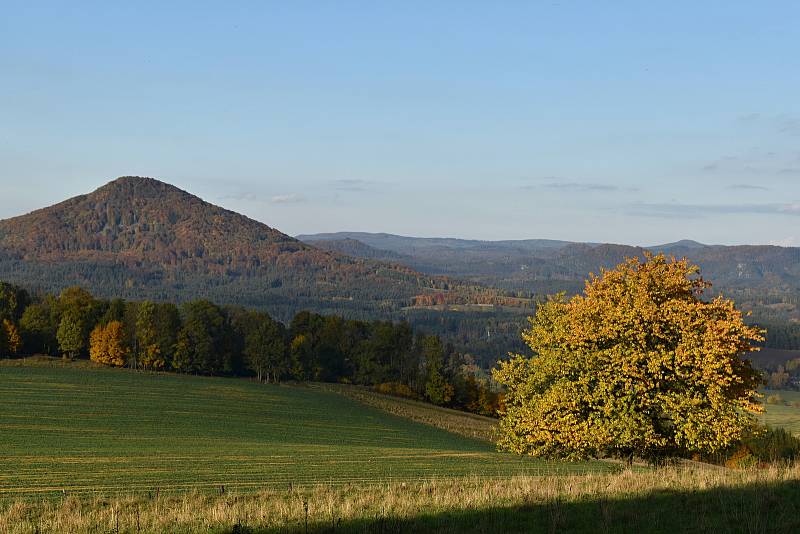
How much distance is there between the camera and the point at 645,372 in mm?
28891

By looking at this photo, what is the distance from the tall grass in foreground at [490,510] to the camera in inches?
567

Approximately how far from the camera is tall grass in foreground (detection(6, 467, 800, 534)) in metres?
14.4

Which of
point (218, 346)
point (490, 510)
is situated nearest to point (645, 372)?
point (490, 510)

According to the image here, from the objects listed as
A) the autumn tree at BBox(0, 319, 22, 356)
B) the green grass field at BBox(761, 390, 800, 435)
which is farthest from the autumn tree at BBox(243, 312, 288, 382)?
the green grass field at BBox(761, 390, 800, 435)

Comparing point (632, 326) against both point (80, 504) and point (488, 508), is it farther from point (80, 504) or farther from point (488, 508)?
point (80, 504)

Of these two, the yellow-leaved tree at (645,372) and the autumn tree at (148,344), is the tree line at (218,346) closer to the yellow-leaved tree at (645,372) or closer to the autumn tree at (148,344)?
the autumn tree at (148,344)

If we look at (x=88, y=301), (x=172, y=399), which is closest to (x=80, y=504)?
(x=172, y=399)

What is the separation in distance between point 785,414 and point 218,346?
116m

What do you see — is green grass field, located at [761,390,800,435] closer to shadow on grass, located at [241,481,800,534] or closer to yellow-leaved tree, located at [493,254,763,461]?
yellow-leaved tree, located at [493,254,763,461]

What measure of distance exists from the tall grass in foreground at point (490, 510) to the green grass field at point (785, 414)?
110 meters

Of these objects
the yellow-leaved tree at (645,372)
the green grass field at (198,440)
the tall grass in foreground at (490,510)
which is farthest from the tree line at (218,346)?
the tall grass in foreground at (490,510)

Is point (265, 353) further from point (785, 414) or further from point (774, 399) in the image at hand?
point (774, 399)

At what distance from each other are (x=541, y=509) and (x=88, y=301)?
388ft

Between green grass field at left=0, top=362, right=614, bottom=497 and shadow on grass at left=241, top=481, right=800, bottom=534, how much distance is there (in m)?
14.3
